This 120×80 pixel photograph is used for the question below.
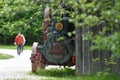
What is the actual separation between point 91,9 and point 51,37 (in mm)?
9393

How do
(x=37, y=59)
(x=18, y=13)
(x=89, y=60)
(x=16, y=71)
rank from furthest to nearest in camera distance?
(x=16, y=71) → (x=37, y=59) → (x=89, y=60) → (x=18, y=13)

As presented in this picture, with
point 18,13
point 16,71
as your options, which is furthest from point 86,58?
point 18,13

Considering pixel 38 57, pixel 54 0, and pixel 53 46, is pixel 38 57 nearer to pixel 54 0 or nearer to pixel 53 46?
pixel 53 46

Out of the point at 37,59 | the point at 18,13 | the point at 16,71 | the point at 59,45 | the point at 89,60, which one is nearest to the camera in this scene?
the point at 18,13

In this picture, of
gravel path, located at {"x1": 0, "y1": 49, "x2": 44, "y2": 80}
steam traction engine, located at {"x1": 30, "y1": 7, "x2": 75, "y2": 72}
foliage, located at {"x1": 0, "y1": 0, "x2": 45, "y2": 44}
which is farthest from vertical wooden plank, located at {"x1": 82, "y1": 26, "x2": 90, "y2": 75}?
foliage, located at {"x1": 0, "y1": 0, "x2": 45, "y2": 44}

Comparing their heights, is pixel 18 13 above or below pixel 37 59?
above

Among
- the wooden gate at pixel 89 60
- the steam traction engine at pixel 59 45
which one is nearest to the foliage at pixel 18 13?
the steam traction engine at pixel 59 45

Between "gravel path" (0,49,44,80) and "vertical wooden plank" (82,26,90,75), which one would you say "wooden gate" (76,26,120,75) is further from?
→ "gravel path" (0,49,44,80)

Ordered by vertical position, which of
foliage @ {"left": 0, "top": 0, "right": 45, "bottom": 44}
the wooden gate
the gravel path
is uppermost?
foliage @ {"left": 0, "top": 0, "right": 45, "bottom": 44}

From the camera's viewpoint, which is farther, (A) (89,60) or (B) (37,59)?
(B) (37,59)

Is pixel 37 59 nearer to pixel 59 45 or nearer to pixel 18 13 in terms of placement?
pixel 59 45

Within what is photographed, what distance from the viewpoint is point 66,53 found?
13625 millimetres

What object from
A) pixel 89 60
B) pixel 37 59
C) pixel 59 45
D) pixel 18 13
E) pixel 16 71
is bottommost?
pixel 16 71

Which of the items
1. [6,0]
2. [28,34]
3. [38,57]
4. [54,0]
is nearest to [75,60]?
[38,57]
